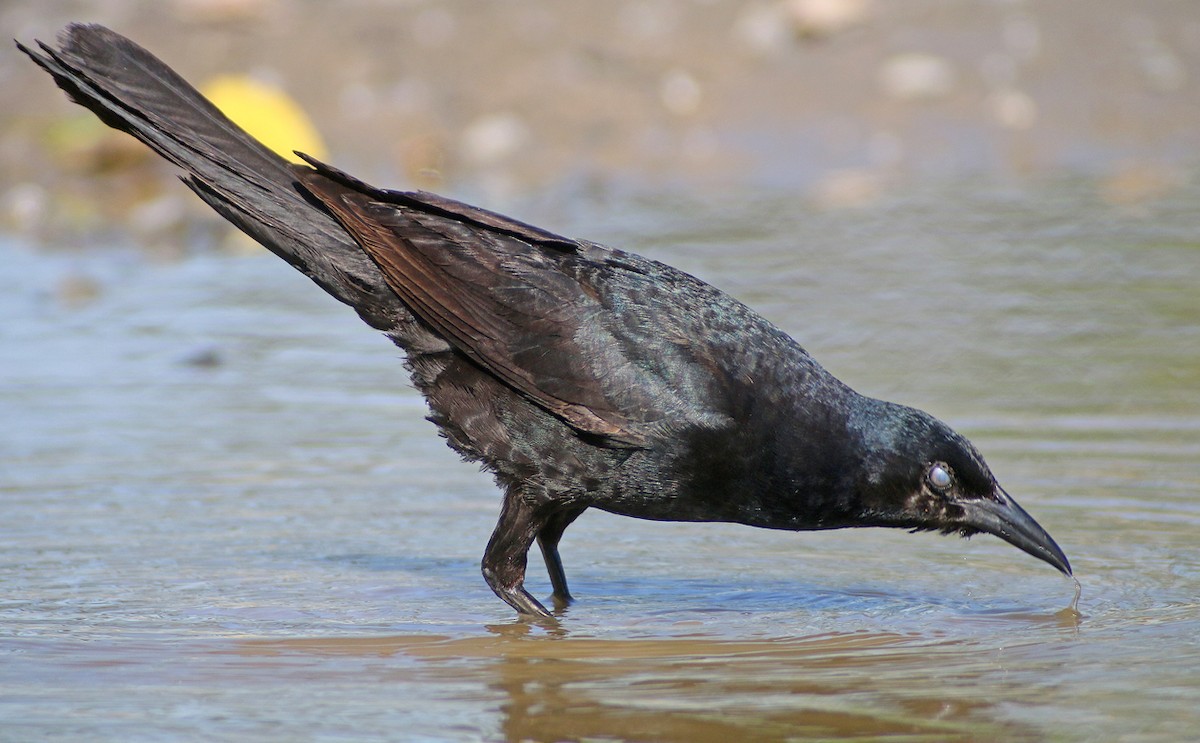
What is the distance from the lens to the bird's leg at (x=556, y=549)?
514 centimetres

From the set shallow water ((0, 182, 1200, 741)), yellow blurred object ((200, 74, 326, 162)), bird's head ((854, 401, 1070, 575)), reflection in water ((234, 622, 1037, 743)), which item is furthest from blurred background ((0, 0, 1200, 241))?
reflection in water ((234, 622, 1037, 743))

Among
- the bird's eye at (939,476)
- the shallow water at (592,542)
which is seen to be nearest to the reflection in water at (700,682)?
the shallow water at (592,542)

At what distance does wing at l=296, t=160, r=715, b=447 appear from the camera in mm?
4766

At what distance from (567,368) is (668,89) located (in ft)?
27.3

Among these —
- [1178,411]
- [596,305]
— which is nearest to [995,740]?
[596,305]

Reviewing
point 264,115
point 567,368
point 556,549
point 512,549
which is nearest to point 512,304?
point 567,368

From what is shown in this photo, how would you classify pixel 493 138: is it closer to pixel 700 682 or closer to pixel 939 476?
pixel 939 476

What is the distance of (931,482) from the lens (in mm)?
4777

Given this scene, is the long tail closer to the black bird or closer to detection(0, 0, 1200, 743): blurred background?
the black bird

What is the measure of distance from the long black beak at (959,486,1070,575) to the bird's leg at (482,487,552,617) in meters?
1.34

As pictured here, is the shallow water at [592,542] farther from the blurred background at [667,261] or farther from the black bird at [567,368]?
the black bird at [567,368]

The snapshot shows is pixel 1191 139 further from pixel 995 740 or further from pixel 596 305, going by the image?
pixel 995 740

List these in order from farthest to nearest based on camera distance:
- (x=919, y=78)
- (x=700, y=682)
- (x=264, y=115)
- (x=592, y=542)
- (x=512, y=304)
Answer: (x=919, y=78) < (x=264, y=115) < (x=592, y=542) < (x=512, y=304) < (x=700, y=682)

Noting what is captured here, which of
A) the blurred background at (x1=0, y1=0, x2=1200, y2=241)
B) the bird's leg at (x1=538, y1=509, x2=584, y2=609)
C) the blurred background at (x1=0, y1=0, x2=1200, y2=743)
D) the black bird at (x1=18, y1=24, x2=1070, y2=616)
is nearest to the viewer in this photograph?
the blurred background at (x1=0, y1=0, x2=1200, y2=743)
